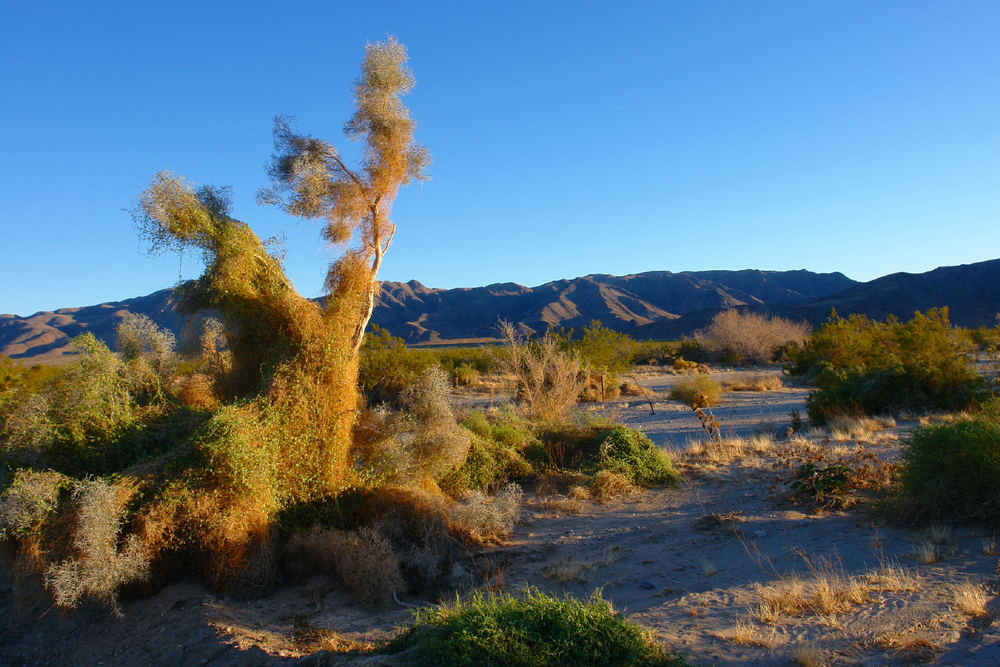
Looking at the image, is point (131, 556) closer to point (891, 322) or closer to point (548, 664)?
point (548, 664)

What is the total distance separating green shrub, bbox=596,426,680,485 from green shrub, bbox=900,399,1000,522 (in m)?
4.02

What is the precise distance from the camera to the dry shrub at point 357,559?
615cm

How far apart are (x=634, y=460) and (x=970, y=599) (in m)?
6.11

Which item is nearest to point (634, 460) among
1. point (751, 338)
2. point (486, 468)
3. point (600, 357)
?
point (486, 468)

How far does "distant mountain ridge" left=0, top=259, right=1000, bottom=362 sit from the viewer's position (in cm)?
6412

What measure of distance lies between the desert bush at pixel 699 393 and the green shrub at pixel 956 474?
490 inches

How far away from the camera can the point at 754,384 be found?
1014 inches

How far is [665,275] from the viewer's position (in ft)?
394

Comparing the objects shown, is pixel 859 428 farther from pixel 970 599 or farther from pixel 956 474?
pixel 970 599

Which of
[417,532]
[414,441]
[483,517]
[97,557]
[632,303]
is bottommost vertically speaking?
[483,517]

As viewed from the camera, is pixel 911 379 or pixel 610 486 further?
pixel 911 379

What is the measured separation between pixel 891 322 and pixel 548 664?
2381 centimetres

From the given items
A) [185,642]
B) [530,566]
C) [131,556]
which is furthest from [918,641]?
[131,556]

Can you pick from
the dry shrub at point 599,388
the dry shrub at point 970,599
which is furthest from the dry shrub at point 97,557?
the dry shrub at point 599,388
